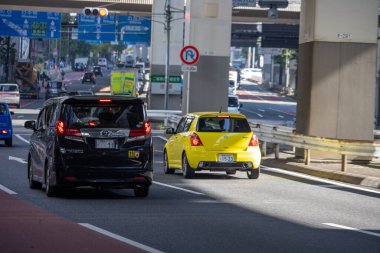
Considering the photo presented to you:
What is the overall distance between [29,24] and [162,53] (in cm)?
1189

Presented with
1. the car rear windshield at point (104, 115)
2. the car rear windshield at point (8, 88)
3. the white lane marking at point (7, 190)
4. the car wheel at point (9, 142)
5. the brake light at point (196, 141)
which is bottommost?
the car wheel at point (9, 142)

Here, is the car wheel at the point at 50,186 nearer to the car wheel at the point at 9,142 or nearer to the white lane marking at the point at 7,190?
the white lane marking at the point at 7,190

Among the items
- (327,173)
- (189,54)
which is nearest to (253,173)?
(327,173)

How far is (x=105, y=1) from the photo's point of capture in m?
60.6

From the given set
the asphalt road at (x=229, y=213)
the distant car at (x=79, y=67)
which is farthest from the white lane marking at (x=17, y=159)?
the distant car at (x=79, y=67)

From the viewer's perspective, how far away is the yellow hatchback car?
23438mm

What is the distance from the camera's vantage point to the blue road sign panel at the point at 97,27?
80562 millimetres

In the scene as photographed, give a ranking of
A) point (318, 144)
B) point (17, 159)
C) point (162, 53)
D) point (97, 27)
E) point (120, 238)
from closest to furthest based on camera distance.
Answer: point (120, 238), point (318, 144), point (17, 159), point (162, 53), point (97, 27)

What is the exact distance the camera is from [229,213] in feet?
52.1

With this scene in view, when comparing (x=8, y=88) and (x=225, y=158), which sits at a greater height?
(x=225, y=158)

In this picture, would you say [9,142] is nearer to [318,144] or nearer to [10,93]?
[318,144]

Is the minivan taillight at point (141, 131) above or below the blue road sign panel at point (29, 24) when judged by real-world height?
below

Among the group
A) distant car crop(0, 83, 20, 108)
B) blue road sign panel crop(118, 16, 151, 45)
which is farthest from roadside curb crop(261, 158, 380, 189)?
blue road sign panel crop(118, 16, 151, 45)

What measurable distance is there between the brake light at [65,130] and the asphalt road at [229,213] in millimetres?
1132
